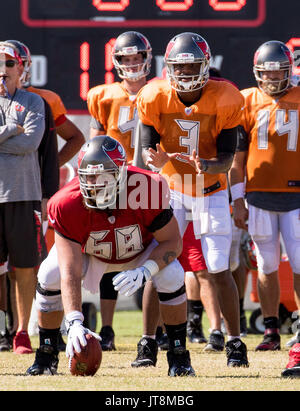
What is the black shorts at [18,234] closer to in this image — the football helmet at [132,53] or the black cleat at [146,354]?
the black cleat at [146,354]

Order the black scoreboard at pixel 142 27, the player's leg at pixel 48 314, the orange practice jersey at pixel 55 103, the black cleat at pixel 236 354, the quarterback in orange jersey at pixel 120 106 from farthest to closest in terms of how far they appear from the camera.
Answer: the black scoreboard at pixel 142 27, the orange practice jersey at pixel 55 103, the quarterback in orange jersey at pixel 120 106, the black cleat at pixel 236 354, the player's leg at pixel 48 314

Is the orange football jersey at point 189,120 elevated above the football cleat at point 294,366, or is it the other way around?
the orange football jersey at point 189,120

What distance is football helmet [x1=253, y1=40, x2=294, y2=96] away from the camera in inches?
237

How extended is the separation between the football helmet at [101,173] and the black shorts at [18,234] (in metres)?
1.33

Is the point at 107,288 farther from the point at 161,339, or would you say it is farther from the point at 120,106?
the point at 120,106

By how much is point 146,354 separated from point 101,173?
120cm

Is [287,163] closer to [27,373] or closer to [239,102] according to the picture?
[239,102]

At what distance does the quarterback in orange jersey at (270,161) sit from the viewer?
6.04 meters

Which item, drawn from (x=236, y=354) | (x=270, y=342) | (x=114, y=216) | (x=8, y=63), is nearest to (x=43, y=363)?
(x=114, y=216)

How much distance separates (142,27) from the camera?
8.37m

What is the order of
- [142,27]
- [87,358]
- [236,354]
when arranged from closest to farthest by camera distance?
[87,358] → [236,354] → [142,27]

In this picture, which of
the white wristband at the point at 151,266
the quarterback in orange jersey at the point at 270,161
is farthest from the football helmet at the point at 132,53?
the white wristband at the point at 151,266

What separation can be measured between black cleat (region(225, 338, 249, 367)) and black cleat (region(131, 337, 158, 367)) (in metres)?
0.39

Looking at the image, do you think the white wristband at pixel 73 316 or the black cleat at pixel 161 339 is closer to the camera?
the white wristband at pixel 73 316
